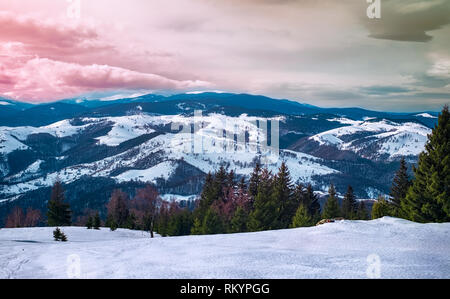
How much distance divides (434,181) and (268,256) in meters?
24.1

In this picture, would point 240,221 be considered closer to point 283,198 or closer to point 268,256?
point 283,198

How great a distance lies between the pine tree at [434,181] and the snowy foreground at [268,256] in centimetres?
1282

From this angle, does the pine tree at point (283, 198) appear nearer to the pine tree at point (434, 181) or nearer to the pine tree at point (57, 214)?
the pine tree at point (434, 181)

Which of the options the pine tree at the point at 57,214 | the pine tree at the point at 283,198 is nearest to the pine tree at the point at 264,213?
the pine tree at the point at 283,198

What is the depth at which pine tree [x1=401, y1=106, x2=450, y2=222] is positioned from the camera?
30766 mm

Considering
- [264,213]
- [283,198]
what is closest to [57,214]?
[264,213]

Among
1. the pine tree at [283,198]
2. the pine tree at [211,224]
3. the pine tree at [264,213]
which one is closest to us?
the pine tree at [264,213]

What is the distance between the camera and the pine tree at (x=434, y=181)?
3077 cm

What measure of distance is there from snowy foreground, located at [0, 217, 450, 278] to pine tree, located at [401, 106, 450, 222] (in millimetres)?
12823

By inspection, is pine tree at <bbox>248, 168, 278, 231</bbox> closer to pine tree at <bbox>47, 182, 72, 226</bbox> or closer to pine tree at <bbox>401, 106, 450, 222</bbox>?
pine tree at <bbox>401, 106, 450, 222</bbox>

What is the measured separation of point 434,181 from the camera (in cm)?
3094
